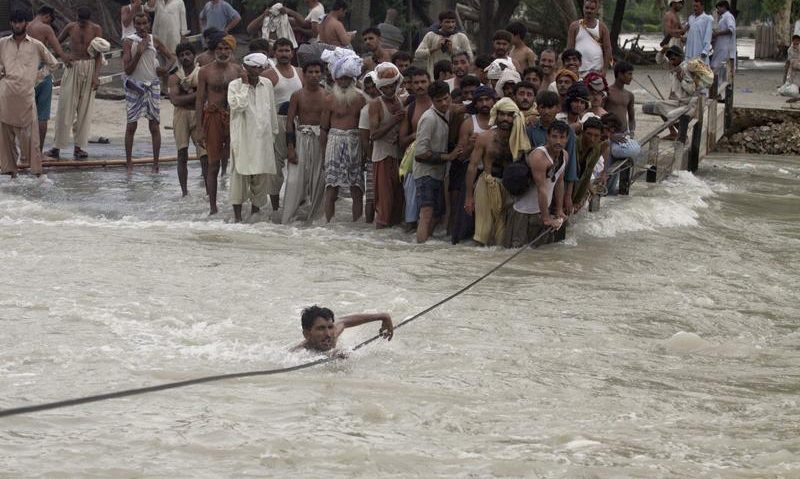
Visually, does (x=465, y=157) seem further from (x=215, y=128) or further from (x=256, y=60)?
(x=215, y=128)

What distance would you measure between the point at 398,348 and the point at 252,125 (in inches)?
153

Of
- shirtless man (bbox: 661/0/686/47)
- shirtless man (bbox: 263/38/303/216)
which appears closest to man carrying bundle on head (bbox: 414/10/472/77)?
shirtless man (bbox: 263/38/303/216)

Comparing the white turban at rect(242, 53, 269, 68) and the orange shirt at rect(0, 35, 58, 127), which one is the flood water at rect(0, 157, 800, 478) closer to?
the orange shirt at rect(0, 35, 58, 127)

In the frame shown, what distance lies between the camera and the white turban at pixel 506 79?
10812 mm

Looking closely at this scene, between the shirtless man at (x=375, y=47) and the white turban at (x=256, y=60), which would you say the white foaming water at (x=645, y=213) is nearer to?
the shirtless man at (x=375, y=47)

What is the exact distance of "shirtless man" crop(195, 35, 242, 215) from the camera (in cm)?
1121

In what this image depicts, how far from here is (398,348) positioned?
299 inches

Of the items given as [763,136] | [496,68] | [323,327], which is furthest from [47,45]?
[763,136]

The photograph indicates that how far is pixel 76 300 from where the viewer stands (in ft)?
27.8

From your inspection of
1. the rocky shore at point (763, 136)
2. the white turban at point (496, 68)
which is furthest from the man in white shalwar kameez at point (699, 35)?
the white turban at point (496, 68)

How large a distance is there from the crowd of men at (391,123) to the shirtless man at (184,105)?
1 cm

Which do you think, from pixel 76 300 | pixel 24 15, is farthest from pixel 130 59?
pixel 76 300

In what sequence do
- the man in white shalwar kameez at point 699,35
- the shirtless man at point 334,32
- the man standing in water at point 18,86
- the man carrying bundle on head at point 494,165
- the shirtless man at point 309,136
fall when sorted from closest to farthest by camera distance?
the man carrying bundle on head at point 494,165 < the shirtless man at point 309,136 < the man standing in water at point 18,86 < the shirtless man at point 334,32 < the man in white shalwar kameez at point 699,35

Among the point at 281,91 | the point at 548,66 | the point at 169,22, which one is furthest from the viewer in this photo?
the point at 169,22
